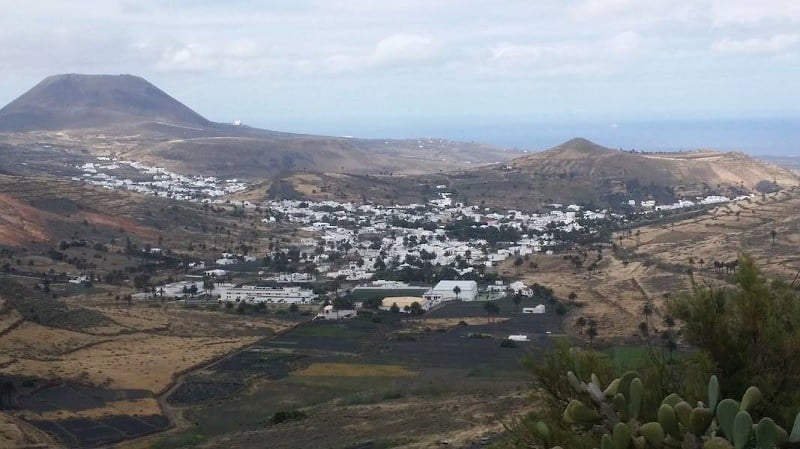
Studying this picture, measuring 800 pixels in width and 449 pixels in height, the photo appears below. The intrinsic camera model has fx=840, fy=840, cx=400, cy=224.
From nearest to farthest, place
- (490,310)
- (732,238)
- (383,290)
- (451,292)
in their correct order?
(490,310)
(451,292)
(383,290)
(732,238)

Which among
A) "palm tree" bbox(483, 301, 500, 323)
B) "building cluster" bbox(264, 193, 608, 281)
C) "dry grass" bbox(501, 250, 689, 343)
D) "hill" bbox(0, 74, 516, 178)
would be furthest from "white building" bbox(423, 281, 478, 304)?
"hill" bbox(0, 74, 516, 178)

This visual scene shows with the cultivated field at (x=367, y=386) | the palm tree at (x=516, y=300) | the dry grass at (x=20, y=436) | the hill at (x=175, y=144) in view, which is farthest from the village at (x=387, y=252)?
the hill at (x=175, y=144)

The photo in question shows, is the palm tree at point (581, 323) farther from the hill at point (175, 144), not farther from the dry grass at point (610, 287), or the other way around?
the hill at point (175, 144)

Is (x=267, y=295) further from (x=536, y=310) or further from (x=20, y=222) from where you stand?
(x=20, y=222)

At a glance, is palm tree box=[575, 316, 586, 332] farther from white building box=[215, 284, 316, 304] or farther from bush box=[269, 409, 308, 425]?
white building box=[215, 284, 316, 304]

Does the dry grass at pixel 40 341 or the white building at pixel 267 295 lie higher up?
the dry grass at pixel 40 341

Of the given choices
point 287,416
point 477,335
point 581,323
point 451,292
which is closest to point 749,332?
point 287,416
